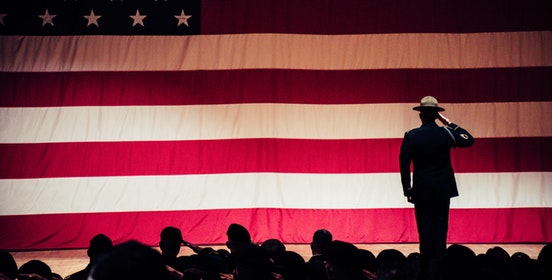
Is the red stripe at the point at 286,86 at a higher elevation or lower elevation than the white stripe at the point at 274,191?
higher

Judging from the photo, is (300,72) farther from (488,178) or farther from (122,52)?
(488,178)

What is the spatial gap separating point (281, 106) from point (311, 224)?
1145 millimetres

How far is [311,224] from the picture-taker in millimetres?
5141

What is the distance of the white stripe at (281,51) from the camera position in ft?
16.7

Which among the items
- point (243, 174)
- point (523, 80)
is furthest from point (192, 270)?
point (523, 80)

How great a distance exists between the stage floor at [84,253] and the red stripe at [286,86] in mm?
1348

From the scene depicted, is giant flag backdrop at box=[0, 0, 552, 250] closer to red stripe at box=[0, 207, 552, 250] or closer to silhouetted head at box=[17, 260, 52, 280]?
red stripe at box=[0, 207, 552, 250]

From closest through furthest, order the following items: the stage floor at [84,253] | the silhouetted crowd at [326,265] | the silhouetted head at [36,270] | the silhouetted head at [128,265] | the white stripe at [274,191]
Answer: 1. the silhouetted head at [128,265]
2. the silhouetted crowd at [326,265]
3. the silhouetted head at [36,270]
4. the stage floor at [84,253]
5. the white stripe at [274,191]

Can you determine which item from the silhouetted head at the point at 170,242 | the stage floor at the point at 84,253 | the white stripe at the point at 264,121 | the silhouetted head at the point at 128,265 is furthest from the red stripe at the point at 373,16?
the silhouetted head at the point at 128,265

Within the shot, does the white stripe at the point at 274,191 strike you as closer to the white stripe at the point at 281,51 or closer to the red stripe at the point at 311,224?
the red stripe at the point at 311,224

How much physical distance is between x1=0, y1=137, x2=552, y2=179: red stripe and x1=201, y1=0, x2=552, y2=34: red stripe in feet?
3.47

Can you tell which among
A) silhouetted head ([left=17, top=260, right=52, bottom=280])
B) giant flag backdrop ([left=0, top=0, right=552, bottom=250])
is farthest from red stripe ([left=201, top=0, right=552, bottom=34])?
silhouetted head ([left=17, top=260, right=52, bottom=280])

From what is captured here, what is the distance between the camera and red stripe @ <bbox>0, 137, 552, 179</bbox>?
16.6 ft

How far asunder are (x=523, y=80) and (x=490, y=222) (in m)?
1.36
